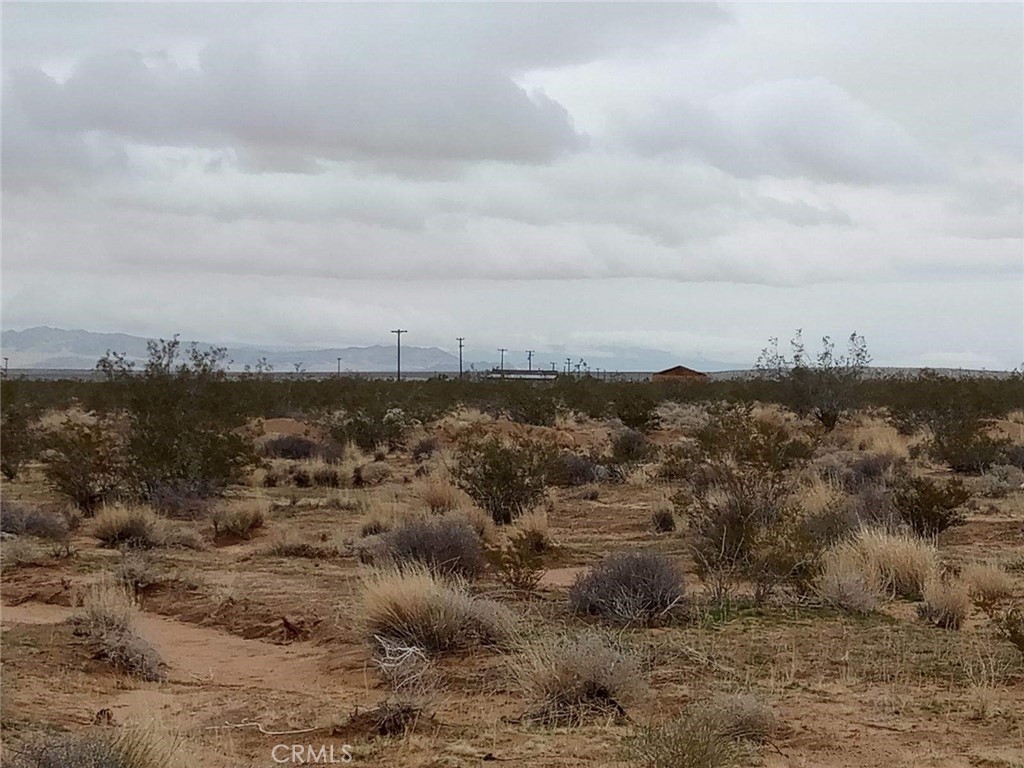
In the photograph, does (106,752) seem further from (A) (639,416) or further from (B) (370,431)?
(A) (639,416)

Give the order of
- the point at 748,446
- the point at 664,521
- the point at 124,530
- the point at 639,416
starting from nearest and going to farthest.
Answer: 1. the point at 748,446
2. the point at 124,530
3. the point at 664,521
4. the point at 639,416

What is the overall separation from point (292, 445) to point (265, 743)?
25.1m

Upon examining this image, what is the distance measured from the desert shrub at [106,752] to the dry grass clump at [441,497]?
12472 millimetres

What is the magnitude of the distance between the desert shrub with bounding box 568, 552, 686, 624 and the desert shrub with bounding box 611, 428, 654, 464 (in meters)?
16.9

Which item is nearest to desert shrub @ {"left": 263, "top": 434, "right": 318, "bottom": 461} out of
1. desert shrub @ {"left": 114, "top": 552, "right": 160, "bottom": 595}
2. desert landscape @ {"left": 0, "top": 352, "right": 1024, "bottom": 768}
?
desert landscape @ {"left": 0, "top": 352, "right": 1024, "bottom": 768}

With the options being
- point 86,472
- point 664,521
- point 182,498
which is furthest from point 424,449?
point 664,521

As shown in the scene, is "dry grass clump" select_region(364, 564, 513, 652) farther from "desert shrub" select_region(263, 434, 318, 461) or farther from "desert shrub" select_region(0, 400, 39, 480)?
"desert shrub" select_region(263, 434, 318, 461)

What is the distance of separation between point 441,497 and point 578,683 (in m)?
11.7

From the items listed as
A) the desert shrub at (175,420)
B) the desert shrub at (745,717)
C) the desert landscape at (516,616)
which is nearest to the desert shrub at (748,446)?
the desert landscape at (516,616)

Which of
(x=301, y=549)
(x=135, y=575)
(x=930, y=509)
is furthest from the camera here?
(x=301, y=549)

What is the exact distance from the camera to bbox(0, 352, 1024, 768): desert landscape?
24.9ft

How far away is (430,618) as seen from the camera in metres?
10.1

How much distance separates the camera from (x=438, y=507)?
63.9 ft

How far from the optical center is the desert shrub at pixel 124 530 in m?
17.2
